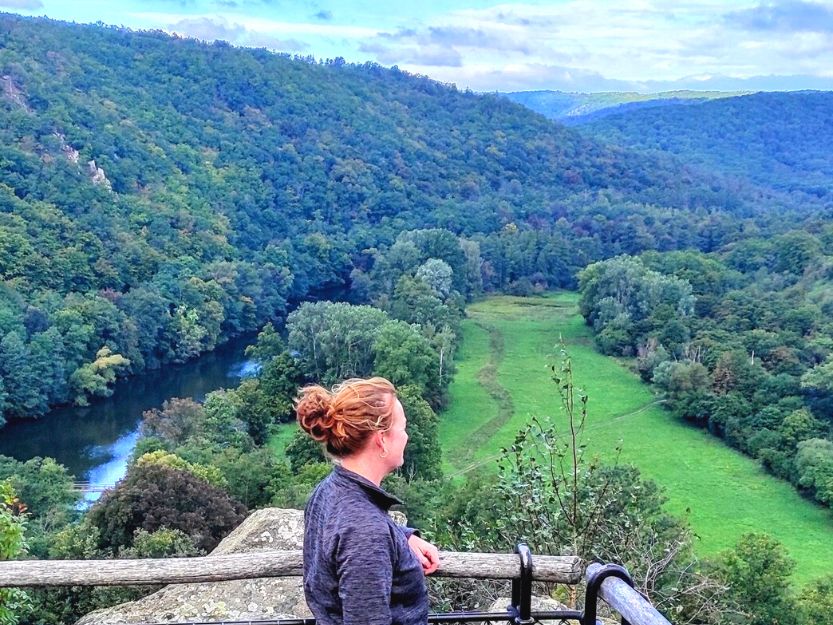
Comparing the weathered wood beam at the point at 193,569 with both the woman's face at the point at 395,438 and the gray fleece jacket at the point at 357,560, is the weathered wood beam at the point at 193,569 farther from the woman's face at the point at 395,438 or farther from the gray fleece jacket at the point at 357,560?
the woman's face at the point at 395,438

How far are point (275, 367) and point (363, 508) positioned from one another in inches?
1282

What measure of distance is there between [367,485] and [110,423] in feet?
109

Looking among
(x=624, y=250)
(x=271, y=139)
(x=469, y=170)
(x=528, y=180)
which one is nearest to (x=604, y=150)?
(x=528, y=180)

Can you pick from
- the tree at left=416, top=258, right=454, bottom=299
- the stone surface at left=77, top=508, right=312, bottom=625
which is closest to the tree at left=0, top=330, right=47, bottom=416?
the tree at left=416, top=258, right=454, bottom=299

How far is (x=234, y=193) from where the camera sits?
224 feet

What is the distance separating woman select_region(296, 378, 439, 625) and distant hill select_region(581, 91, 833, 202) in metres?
145

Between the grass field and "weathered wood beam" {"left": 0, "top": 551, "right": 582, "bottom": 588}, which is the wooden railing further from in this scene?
the grass field

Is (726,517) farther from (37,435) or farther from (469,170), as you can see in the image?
(469,170)

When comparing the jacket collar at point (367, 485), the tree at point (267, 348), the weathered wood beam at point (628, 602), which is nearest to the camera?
the jacket collar at point (367, 485)

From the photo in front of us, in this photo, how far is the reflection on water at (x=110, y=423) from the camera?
28186 mm

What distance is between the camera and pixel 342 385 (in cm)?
236

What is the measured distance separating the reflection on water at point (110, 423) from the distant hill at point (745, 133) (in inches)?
4606

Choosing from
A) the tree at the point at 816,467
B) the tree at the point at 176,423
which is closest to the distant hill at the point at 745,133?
the tree at the point at 816,467

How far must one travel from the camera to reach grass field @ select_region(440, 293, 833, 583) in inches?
981
